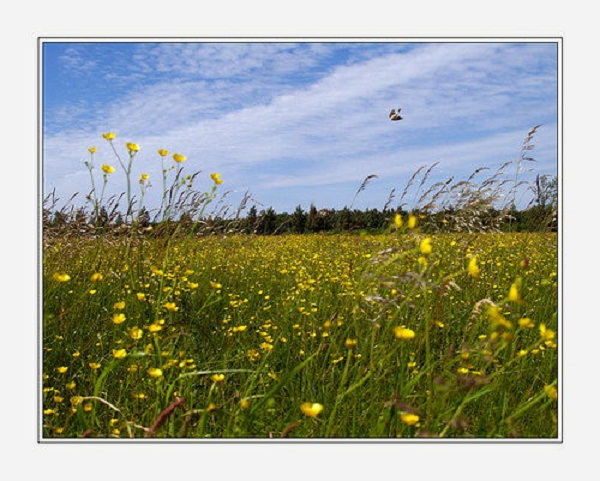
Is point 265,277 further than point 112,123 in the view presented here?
Yes

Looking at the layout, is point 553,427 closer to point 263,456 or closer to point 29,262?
point 263,456

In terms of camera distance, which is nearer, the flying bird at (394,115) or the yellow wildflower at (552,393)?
the yellow wildflower at (552,393)

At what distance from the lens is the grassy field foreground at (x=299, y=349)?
5.92ft

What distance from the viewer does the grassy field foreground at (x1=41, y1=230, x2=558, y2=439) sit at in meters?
1.80

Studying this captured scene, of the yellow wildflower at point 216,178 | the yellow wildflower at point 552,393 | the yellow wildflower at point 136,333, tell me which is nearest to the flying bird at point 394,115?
the yellow wildflower at point 216,178

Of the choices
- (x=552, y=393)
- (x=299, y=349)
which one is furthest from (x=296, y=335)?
(x=552, y=393)

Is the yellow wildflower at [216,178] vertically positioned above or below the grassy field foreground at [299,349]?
above

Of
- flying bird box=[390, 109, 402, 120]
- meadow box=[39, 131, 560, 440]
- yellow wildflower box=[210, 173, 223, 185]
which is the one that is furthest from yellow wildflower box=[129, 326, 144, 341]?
flying bird box=[390, 109, 402, 120]

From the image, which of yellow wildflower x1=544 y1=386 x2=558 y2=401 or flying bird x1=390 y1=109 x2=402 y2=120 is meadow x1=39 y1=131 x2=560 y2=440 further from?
flying bird x1=390 y1=109 x2=402 y2=120

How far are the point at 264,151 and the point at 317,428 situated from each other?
1.27 meters

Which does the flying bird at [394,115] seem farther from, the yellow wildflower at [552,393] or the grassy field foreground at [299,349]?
the yellow wildflower at [552,393]

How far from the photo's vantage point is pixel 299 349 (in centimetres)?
246

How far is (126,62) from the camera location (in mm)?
2318
